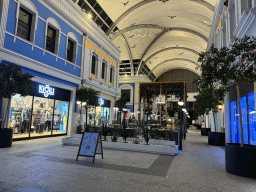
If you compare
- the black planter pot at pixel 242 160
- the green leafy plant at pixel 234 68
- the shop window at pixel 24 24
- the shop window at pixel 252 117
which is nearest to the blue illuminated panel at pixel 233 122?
the shop window at pixel 252 117

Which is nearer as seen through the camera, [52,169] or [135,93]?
[52,169]

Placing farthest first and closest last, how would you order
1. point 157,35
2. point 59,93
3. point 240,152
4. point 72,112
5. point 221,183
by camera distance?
point 157,35 → point 72,112 → point 59,93 → point 240,152 → point 221,183

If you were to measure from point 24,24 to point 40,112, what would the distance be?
4.77 m

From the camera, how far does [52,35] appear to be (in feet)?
37.5

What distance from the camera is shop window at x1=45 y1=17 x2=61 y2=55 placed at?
427 inches

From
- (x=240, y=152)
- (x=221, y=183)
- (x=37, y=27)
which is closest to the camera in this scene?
(x=221, y=183)

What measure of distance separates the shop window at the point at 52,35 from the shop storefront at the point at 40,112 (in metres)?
2.38

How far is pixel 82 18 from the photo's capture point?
13.8 meters

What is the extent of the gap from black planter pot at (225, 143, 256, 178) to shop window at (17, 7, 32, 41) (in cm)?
1024

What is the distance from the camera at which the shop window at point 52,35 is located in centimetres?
1085

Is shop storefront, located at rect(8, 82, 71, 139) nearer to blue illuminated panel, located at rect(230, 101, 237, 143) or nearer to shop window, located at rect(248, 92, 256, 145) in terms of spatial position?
shop window, located at rect(248, 92, 256, 145)

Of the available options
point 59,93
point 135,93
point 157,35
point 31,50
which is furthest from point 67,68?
point 135,93

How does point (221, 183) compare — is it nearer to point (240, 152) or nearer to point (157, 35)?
point (240, 152)

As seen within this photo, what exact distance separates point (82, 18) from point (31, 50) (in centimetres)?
577
